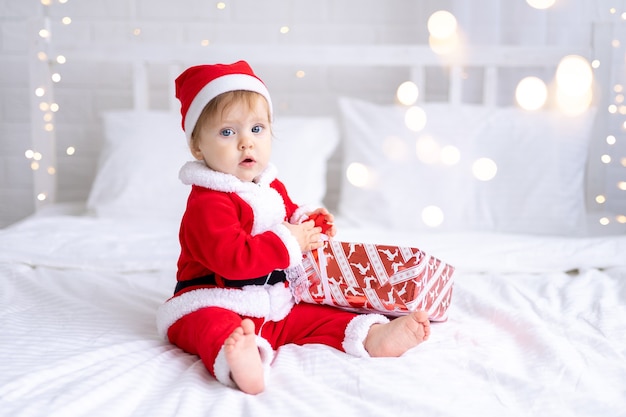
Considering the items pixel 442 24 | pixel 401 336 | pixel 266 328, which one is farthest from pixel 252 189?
pixel 442 24

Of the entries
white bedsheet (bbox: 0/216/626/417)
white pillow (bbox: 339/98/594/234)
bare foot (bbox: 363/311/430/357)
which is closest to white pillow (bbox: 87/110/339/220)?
white pillow (bbox: 339/98/594/234)

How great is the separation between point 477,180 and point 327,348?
1.05 meters

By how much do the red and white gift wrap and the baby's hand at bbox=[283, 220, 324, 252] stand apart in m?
0.02

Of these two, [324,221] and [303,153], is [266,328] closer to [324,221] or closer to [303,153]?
[324,221]

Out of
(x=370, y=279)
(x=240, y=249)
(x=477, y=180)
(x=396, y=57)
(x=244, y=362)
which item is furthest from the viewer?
(x=396, y=57)

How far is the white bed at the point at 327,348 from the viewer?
83 cm

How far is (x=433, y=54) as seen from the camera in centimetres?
211

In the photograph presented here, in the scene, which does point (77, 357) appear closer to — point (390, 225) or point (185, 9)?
point (390, 225)

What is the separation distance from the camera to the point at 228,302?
102 centimetres

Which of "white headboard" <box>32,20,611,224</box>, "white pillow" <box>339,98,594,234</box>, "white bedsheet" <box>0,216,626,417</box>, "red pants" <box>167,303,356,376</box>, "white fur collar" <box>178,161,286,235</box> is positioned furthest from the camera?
"white headboard" <box>32,20,611,224</box>

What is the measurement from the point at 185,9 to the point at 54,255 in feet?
3.79

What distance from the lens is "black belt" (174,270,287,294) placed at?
1.04 meters

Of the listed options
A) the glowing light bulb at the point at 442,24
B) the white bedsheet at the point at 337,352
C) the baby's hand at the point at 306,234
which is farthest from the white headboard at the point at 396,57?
the baby's hand at the point at 306,234

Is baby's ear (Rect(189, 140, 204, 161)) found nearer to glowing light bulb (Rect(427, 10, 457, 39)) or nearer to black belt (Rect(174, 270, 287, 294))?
black belt (Rect(174, 270, 287, 294))
